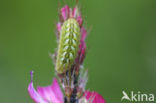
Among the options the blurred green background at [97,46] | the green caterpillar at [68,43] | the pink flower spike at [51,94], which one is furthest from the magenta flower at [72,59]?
the blurred green background at [97,46]

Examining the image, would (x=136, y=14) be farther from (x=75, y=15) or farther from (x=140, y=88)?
(x=75, y=15)

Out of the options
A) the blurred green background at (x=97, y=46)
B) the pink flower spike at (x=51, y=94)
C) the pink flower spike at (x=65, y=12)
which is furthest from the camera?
the blurred green background at (x=97, y=46)

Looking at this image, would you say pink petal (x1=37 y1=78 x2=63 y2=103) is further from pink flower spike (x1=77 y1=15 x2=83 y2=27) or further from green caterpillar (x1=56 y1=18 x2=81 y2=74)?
pink flower spike (x1=77 y1=15 x2=83 y2=27)

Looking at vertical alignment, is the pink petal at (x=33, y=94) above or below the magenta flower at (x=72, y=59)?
below

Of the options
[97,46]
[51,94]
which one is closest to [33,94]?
[51,94]

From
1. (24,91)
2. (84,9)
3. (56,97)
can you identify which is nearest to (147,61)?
(84,9)

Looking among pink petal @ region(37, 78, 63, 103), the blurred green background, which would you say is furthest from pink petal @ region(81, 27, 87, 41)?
the blurred green background

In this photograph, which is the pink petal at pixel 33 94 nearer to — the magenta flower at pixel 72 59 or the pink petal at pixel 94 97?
the magenta flower at pixel 72 59

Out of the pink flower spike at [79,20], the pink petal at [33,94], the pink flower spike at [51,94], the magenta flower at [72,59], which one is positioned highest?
the pink flower spike at [79,20]
